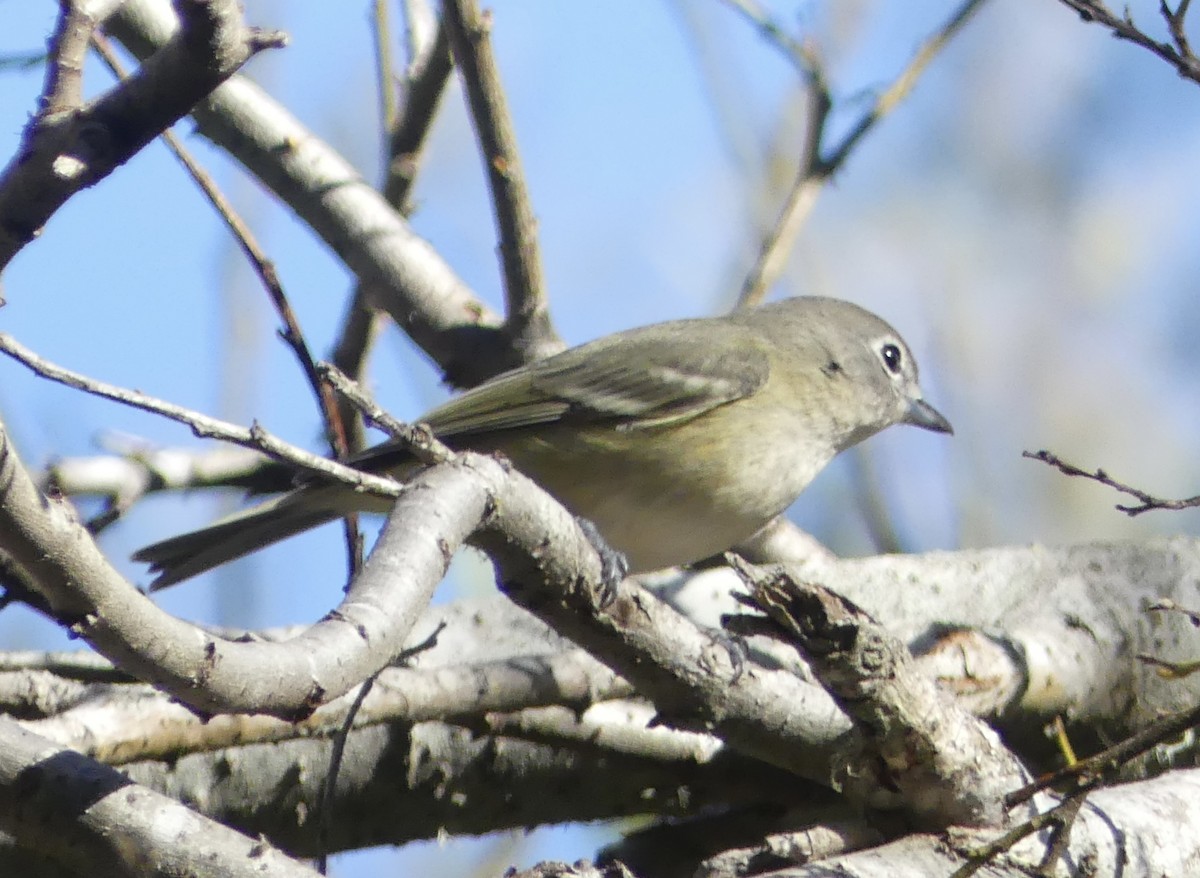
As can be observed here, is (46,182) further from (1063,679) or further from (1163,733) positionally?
(1063,679)

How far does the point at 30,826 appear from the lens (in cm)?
211

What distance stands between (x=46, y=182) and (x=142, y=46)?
315 cm

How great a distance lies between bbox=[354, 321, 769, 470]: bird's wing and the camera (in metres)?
4.51

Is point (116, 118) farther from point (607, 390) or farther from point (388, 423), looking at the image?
point (607, 390)

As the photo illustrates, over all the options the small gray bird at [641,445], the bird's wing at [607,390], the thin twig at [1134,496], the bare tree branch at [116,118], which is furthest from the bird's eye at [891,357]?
the bare tree branch at [116,118]

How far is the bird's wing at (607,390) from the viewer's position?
4.51 meters

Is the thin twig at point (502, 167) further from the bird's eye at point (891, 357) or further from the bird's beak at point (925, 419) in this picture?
the bird's beak at point (925, 419)

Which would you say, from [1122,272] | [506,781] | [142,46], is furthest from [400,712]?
[1122,272]

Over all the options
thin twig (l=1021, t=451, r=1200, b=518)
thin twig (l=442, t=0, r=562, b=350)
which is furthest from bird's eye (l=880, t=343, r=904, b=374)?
thin twig (l=1021, t=451, r=1200, b=518)

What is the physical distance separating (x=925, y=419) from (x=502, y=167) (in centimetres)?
232

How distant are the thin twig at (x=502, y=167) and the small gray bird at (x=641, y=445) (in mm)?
219

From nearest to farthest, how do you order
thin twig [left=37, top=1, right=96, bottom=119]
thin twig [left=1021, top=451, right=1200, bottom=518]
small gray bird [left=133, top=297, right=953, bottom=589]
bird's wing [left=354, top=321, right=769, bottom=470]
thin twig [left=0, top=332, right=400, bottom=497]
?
thin twig [left=37, top=1, right=96, bottom=119]
thin twig [left=0, top=332, right=400, bottom=497]
thin twig [left=1021, top=451, right=1200, bottom=518]
small gray bird [left=133, top=297, right=953, bottom=589]
bird's wing [left=354, top=321, right=769, bottom=470]

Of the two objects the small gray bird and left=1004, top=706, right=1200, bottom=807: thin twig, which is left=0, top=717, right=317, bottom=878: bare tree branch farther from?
the small gray bird

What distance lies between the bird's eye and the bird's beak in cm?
17
